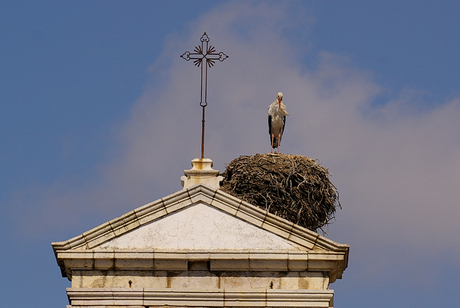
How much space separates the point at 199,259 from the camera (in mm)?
13836

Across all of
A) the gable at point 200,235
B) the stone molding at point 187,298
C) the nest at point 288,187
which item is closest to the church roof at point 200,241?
the gable at point 200,235

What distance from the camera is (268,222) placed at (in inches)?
554

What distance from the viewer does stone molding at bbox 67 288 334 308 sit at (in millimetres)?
13664

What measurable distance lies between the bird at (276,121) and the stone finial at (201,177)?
529 cm

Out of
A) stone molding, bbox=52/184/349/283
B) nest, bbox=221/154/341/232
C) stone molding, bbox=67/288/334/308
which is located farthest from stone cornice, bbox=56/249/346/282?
nest, bbox=221/154/341/232

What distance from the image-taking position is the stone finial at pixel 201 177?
47.6ft

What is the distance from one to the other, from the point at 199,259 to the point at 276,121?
6.44m

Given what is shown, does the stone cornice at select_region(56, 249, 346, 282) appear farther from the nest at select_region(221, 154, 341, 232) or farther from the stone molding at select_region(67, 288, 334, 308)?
the nest at select_region(221, 154, 341, 232)

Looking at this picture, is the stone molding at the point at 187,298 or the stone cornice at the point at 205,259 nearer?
the stone molding at the point at 187,298

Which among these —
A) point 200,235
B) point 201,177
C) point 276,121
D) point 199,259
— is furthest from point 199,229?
point 276,121

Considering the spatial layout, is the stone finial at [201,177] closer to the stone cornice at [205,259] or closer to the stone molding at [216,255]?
the stone molding at [216,255]

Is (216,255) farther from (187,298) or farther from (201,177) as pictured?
(201,177)

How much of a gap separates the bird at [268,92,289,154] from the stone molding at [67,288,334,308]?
251 inches

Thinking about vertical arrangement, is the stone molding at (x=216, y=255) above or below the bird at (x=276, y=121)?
below
